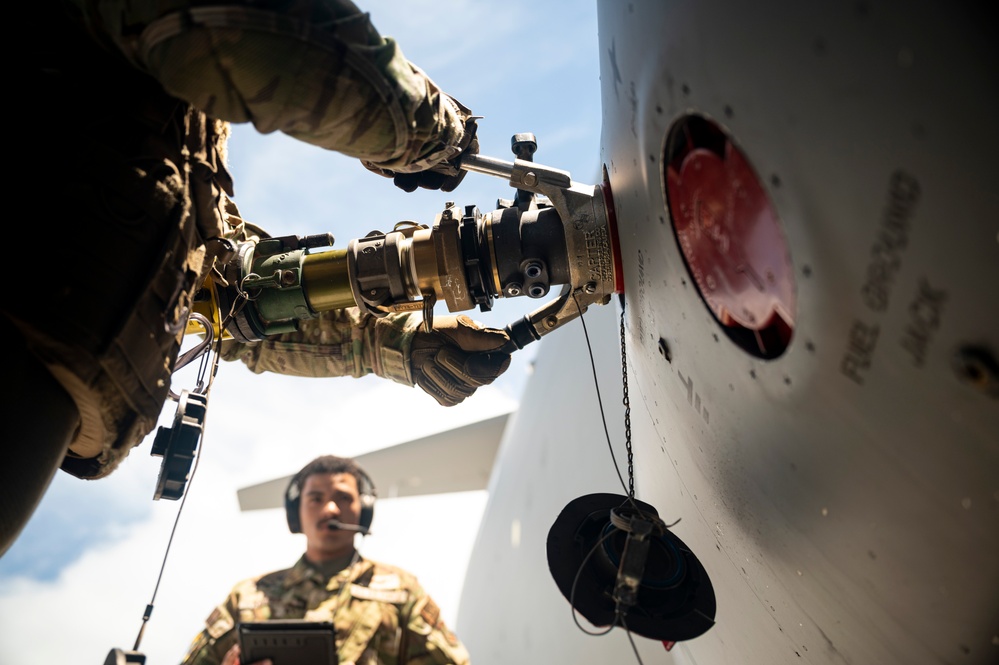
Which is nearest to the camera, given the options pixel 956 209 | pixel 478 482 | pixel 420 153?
pixel 956 209

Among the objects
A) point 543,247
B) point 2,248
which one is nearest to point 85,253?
point 2,248

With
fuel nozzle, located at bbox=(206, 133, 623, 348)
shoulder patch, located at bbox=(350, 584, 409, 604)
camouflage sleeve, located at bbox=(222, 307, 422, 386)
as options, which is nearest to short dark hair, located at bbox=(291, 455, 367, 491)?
shoulder patch, located at bbox=(350, 584, 409, 604)

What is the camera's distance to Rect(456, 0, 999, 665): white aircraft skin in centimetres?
90

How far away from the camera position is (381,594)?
3797 millimetres

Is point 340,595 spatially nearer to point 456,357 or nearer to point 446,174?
point 456,357

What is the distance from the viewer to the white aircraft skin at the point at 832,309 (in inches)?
35.4

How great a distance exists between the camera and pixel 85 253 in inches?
58.3

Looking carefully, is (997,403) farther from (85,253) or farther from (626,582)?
(85,253)

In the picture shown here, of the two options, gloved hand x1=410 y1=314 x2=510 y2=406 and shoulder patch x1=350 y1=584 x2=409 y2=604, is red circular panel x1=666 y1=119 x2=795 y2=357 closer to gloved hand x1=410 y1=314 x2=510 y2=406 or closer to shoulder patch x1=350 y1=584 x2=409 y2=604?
gloved hand x1=410 y1=314 x2=510 y2=406

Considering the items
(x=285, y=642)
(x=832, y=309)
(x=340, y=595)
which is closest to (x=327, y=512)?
(x=340, y=595)

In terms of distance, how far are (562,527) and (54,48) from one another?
1685 mm

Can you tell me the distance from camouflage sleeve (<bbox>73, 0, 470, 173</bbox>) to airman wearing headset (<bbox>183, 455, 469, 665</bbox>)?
8.77 ft

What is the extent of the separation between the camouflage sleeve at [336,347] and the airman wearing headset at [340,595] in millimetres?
1215

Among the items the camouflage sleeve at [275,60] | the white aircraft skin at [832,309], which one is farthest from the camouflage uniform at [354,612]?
the camouflage sleeve at [275,60]
